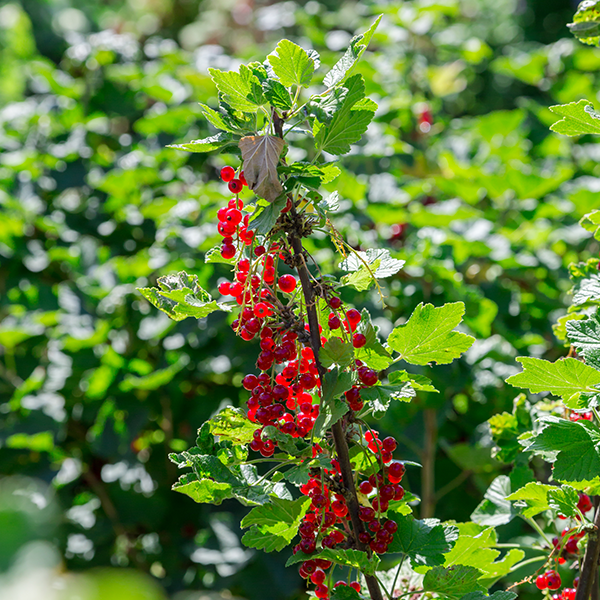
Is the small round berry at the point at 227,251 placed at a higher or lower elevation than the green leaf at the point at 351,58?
lower

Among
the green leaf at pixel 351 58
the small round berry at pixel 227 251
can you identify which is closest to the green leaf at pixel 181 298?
the small round berry at pixel 227 251

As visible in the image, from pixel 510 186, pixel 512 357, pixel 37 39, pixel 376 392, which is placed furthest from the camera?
pixel 37 39

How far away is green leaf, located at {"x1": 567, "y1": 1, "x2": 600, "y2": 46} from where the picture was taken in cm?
84

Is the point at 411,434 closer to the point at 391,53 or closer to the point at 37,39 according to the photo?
the point at 391,53

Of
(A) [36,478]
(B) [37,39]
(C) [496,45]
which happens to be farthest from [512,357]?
(B) [37,39]

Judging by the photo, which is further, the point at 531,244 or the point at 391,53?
the point at 391,53

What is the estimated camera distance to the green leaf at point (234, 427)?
2.47ft

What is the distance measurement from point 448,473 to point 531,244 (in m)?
0.70

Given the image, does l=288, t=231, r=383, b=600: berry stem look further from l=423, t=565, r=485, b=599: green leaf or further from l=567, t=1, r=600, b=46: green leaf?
l=567, t=1, r=600, b=46: green leaf

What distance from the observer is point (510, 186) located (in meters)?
2.08

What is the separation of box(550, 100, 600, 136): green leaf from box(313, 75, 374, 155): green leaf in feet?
0.67

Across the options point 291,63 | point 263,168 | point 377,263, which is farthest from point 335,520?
point 291,63

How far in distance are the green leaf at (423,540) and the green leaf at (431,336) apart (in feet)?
0.62

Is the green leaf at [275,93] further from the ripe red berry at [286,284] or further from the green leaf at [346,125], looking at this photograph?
the ripe red berry at [286,284]
